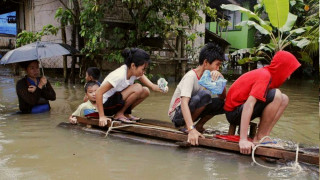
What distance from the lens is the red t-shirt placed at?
8.96 feet

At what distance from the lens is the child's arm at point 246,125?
2705 millimetres

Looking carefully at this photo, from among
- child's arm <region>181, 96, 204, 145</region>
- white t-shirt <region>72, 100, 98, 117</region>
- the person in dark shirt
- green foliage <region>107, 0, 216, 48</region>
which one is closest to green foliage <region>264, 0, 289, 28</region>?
child's arm <region>181, 96, 204, 145</region>

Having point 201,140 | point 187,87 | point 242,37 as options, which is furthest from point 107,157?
point 242,37

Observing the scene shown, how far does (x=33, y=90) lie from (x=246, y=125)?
3454 millimetres

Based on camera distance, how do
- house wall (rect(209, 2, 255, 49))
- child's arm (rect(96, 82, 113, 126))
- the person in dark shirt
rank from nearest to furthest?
child's arm (rect(96, 82, 113, 126)) < the person in dark shirt < house wall (rect(209, 2, 255, 49))

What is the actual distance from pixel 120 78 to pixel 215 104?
3.80 ft

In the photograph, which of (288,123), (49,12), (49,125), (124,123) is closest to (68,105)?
(49,125)

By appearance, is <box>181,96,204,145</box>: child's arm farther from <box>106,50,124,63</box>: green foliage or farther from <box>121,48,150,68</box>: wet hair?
<box>106,50,124,63</box>: green foliage

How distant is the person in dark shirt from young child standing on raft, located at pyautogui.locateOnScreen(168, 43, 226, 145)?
2564mm

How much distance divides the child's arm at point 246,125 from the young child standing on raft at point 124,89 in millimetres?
1269

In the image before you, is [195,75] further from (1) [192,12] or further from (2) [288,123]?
(1) [192,12]

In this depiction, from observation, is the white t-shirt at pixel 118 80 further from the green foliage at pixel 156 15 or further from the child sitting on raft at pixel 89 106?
the green foliage at pixel 156 15

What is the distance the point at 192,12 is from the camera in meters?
8.23

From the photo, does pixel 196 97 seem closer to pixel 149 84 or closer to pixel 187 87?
pixel 187 87
